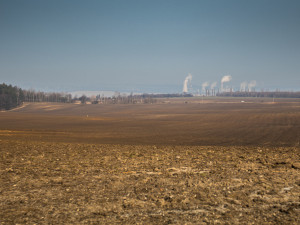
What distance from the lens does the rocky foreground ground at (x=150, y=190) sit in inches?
307

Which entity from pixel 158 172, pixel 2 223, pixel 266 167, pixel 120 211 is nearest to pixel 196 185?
pixel 158 172

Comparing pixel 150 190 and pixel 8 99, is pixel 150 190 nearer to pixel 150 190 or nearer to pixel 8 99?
pixel 150 190

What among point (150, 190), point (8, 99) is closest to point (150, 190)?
point (150, 190)

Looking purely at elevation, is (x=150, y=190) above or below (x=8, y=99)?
below

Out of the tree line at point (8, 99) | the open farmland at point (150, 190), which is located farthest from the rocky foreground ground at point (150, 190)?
the tree line at point (8, 99)

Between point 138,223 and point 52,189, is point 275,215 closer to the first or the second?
point 138,223

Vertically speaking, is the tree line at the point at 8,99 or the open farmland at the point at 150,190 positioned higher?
the tree line at the point at 8,99

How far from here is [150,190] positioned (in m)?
10.2

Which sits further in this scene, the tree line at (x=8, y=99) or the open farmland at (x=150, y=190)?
the tree line at (x=8, y=99)

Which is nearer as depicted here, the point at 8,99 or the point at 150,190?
the point at 150,190

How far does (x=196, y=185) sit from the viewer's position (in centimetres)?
1073

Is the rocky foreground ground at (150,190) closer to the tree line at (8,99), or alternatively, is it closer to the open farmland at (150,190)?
the open farmland at (150,190)

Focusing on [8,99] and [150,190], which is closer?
[150,190]

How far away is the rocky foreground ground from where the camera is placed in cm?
779
